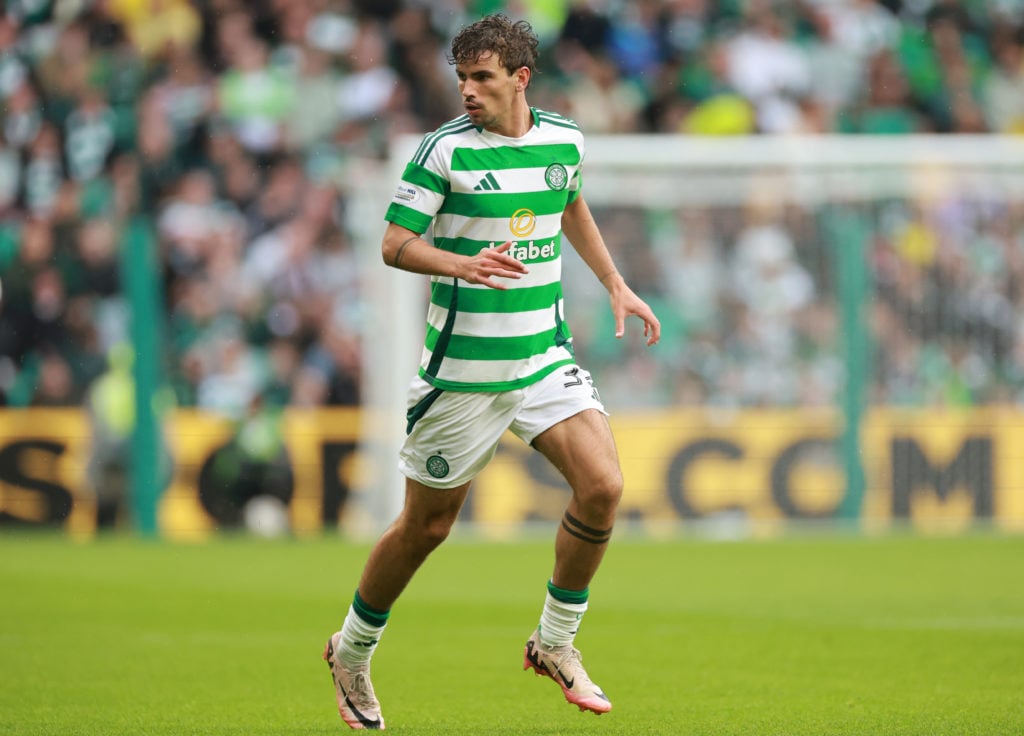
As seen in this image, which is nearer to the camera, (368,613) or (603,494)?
(603,494)

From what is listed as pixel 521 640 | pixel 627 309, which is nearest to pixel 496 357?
pixel 627 309

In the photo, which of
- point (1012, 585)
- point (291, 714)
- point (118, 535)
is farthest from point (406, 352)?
point (291, 714)

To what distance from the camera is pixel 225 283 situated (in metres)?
16.0

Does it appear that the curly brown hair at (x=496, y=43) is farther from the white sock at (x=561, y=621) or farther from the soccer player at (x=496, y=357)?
the white sock at (x=561, y=621)

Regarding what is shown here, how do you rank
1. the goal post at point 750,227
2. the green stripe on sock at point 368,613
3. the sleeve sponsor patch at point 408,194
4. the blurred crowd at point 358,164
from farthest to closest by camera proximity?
the blurred crowd at point 358,164 < the goal post at point 750,227 < the green stripe on sock at point 368,613 < the sleeve sponsor patch at point 408,194

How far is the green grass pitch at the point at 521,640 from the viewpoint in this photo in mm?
6090

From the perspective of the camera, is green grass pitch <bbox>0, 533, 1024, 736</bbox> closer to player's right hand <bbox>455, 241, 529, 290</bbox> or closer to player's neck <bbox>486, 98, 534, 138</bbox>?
player's right hand <bbox>455, 241, 529, 290</bbox>

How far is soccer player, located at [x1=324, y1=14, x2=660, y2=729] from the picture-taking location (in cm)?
577

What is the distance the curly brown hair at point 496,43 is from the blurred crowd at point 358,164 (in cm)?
931

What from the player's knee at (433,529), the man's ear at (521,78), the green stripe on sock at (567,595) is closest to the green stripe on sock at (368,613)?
the player's knee at (433,529)

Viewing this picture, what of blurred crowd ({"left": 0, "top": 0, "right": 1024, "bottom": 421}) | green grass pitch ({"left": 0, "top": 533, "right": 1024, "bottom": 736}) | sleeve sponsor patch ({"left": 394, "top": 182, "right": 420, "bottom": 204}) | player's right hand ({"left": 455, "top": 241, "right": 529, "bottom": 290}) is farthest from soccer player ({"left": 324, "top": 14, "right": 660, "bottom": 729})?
blurred crowd ({"left": 0, "top": 0, "right": 1024, "bottom": 421})

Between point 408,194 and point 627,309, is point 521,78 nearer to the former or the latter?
point 408,194

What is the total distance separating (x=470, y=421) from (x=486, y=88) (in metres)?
1.10

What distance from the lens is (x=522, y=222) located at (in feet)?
19.2
